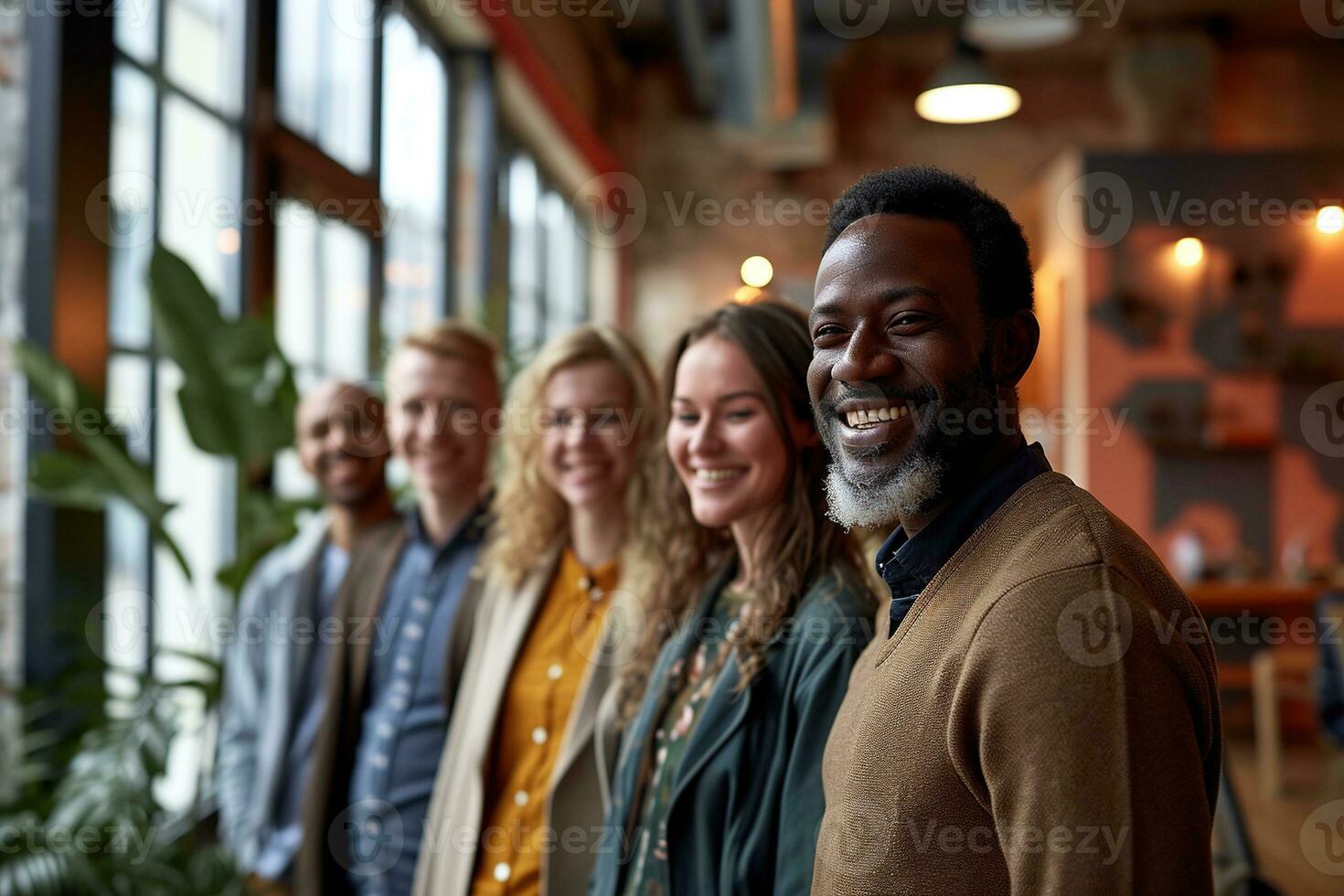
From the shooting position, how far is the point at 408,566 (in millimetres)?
2512

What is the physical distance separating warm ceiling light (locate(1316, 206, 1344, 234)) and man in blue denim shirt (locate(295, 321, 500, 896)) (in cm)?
666

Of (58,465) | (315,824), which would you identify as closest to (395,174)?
(58,465)

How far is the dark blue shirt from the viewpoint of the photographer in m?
2.23

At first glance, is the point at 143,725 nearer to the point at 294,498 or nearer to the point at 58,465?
the point at 58,465

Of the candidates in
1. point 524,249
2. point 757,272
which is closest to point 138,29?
point 524,249

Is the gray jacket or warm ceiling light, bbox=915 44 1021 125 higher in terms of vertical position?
warm ceiling light, bbox=915 44 1021 125

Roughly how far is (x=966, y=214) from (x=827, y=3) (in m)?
6.61

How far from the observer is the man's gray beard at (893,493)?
1049 millimetres

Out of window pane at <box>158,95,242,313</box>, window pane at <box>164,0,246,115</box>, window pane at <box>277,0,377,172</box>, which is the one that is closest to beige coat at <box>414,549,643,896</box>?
window pane at <box>158,95,242,313</box>

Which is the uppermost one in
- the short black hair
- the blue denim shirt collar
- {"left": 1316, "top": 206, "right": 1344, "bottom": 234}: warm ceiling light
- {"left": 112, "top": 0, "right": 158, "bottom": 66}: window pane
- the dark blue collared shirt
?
{"left": 1316, "top": 206, "right": 1344, "bottom": 234}: warm ceiling light

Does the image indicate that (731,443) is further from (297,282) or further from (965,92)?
(965,92)

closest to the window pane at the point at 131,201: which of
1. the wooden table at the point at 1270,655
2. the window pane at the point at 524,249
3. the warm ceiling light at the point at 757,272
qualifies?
the window pane at the point at 524,249

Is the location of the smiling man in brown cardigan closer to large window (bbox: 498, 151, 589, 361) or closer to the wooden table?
the wooden table

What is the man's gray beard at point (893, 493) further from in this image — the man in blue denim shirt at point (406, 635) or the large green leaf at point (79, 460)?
the large green leaf at point (79, 460)
